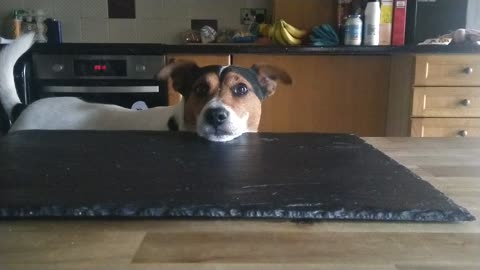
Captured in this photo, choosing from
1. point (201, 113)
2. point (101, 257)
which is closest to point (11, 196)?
point (101, 257)

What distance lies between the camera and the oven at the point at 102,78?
2.31 m

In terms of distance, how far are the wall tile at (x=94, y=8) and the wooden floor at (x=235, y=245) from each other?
8.75 feet

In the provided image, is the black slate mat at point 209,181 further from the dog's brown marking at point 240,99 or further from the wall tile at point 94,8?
the wall tile at point 94,8

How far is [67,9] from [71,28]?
0.40 feet

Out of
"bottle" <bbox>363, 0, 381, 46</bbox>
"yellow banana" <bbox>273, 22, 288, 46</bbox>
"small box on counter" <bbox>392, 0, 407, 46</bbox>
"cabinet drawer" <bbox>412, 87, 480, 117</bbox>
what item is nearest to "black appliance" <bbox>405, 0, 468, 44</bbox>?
"small box on counter" <bbox>392, 0, 407, 46</bbox>

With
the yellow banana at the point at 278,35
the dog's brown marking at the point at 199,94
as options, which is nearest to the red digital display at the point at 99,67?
the yellow banana at the point at 278,35

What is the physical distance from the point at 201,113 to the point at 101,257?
0.81 m

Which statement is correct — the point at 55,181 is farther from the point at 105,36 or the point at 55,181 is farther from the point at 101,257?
the point at 105,36

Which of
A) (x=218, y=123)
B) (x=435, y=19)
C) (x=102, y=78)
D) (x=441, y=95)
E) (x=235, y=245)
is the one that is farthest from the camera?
(x=435, y=19)

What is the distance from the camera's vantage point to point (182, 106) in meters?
1.38

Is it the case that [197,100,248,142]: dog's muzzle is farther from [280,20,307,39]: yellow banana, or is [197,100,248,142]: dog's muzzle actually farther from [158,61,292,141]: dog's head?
[280,20,307,39]: yellow banana

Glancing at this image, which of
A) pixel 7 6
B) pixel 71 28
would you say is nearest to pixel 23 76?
pixel 71 28

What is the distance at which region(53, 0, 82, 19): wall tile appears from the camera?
2891 mm

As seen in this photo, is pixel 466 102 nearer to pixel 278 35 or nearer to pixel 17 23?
pixel 278 35
